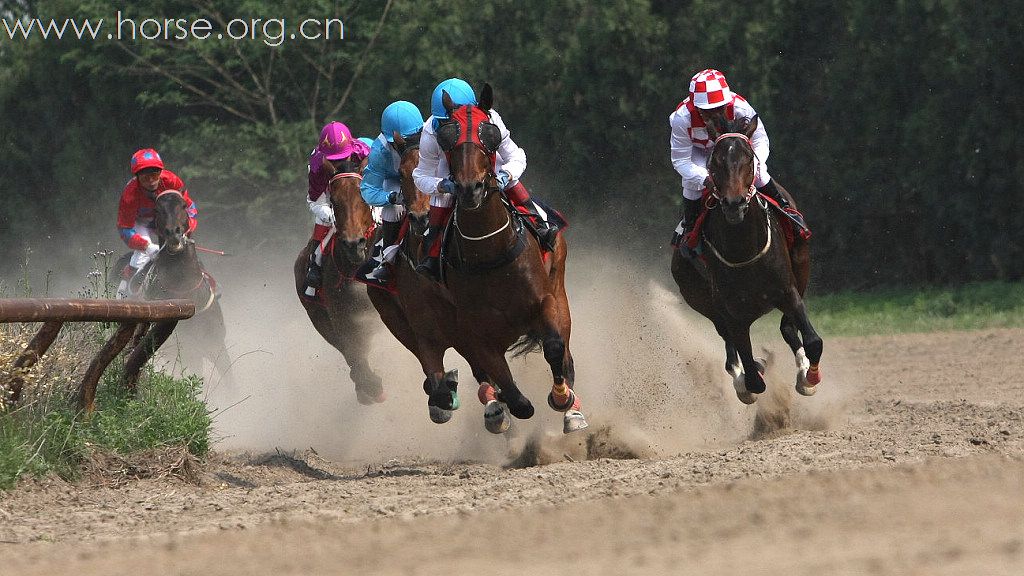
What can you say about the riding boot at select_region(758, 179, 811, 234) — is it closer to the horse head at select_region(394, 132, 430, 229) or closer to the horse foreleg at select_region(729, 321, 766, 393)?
the horse foreleg at select_region(729, 321, 766, 393)

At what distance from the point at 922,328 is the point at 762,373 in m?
9.11

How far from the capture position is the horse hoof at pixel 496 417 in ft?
30.2

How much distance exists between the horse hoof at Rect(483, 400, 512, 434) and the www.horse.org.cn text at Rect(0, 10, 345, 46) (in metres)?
23.1

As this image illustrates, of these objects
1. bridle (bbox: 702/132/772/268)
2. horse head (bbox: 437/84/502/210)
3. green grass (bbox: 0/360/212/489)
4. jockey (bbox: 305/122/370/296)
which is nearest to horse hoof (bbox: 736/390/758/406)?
bridle (bbox: 702/132/772/268)

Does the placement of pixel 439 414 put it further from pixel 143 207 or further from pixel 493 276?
pixel 143 207

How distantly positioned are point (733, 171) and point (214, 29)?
25.2 meters

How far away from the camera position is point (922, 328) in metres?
18.9

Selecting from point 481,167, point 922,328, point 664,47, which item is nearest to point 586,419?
point 481,167

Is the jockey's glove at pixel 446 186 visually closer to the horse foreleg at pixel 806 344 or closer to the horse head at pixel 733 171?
the horse head at pixel 733 171

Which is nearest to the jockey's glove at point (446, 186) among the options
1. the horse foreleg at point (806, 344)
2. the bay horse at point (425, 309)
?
the bay horse at point (425, 309)

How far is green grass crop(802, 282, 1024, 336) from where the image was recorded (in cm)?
1894

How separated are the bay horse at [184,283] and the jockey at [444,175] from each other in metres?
5.16

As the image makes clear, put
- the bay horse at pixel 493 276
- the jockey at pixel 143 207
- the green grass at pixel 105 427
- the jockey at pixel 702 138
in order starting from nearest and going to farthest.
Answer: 1. the green grass at pixel 105 427
2. the bay horse at pixel 493 276
3. the jockey at pixel 702 138
4. the jockey at pixel 143 207

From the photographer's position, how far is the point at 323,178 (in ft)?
39.3
